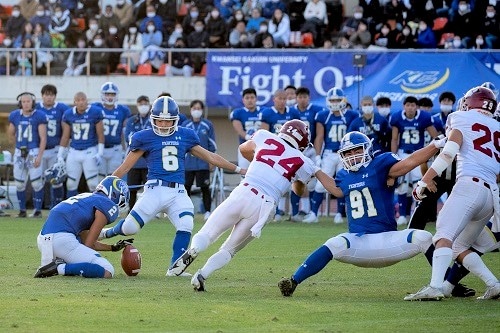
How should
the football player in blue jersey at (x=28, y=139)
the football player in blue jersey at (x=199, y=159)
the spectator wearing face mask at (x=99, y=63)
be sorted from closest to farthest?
1. the football player in blue jersey at (x=28, y=139)
2. the football player in blue jersey at (x=199, y=159)
3. the spectator wearing face mask at (x=99, y=63)

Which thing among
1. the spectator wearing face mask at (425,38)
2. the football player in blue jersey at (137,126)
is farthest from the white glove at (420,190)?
the spectator wearing face mask at (425,38)

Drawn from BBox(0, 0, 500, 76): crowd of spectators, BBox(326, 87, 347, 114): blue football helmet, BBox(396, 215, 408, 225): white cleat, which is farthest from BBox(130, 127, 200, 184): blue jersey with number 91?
BBox(0, 0, 500, 76): crowd of spectators

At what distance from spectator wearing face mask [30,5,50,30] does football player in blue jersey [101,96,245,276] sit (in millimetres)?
15013

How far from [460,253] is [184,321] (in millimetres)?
2847

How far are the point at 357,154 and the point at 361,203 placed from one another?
1.35ft

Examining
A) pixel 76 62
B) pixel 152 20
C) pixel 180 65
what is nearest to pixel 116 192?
pixel 180 65

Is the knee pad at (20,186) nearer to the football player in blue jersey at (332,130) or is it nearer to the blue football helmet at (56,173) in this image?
the blue football helmet at (56,173)

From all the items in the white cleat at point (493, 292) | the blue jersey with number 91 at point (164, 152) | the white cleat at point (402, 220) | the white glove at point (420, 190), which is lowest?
the white cleat at point (402, 220)

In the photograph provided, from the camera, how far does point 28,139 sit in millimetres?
18766

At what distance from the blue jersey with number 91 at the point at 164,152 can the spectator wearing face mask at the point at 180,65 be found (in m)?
11.7

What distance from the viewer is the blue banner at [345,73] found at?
20078 mm

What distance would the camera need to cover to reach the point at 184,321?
7.98 metres

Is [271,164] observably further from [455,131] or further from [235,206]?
[455,131]

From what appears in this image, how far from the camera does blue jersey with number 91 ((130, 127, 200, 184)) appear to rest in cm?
1161
